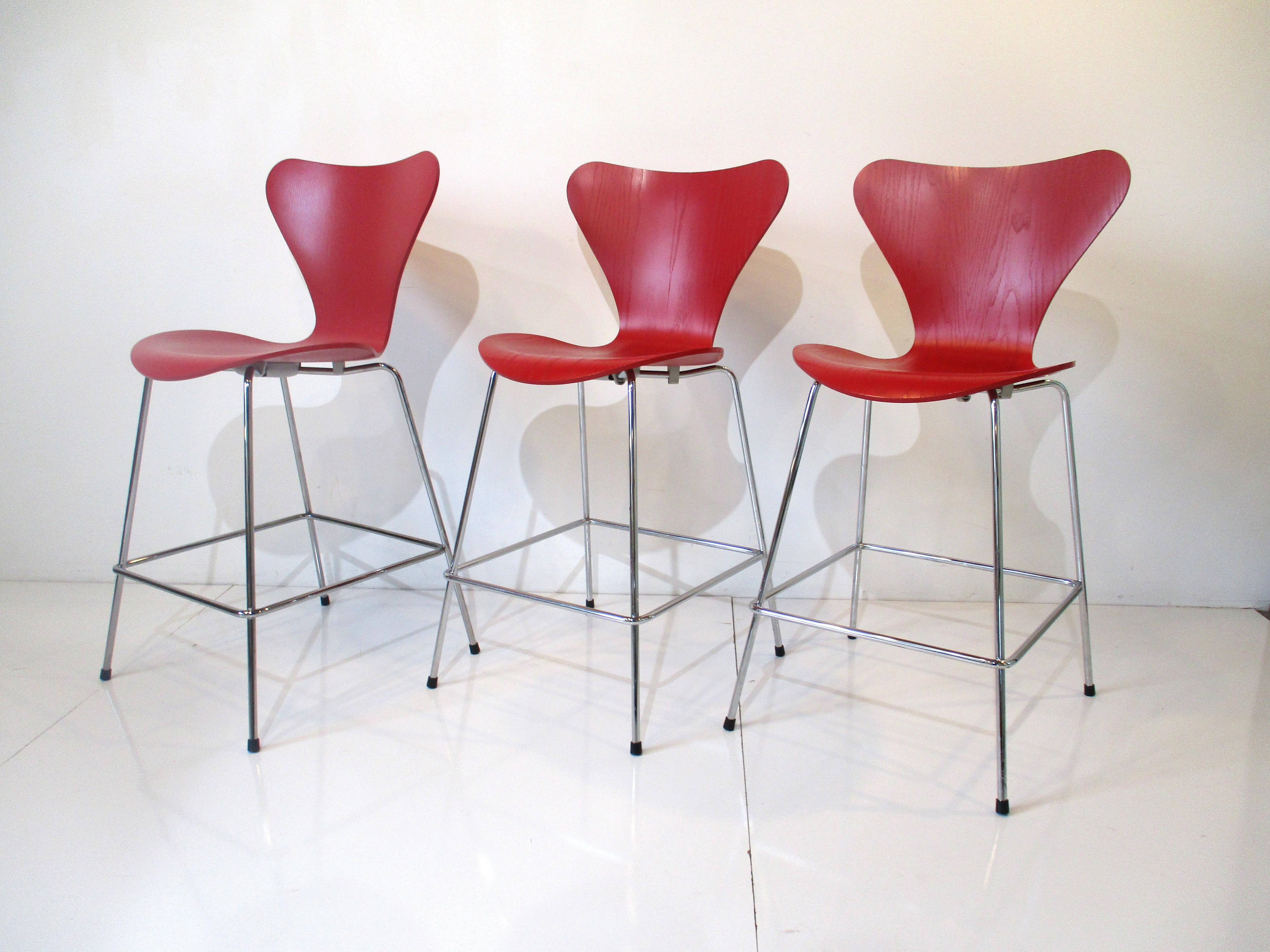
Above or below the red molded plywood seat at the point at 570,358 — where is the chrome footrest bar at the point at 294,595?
below

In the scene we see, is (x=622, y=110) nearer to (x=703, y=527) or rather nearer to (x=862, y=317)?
(x=862, y=317)

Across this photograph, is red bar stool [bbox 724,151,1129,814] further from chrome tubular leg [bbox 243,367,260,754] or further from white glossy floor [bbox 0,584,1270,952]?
chrome tubular leg [bbox 243,367,260,754]

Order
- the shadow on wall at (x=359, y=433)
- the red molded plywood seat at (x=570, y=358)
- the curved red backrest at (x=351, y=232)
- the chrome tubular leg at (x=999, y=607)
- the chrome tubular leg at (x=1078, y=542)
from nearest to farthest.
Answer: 1. the chrome tubular leg at (x=999, y=607)
2. the red molded plywood seat at (x=570, y=358)
3. the chrome tubular leg at (x=1078, y=542)
4. the curved red backrest at (x=351, y=232)
5. the shadow on wall at (x=359, y=433)

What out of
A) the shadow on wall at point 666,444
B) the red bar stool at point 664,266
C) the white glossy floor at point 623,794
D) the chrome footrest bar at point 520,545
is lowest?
the white glossy floor at point 623,794

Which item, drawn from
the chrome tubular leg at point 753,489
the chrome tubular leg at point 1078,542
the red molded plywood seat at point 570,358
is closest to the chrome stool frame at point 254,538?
the red molded plywood seat at point 570,358

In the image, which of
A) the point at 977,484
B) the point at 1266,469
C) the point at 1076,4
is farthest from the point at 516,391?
the point at 1266,469

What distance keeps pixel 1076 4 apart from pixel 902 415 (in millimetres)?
955

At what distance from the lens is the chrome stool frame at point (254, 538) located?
1322mm

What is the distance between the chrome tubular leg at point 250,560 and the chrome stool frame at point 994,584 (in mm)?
843

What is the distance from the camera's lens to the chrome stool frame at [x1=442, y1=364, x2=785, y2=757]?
1302 millimetres

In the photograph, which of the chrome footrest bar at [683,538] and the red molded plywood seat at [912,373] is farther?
the chrome footrest bar at [683,538]

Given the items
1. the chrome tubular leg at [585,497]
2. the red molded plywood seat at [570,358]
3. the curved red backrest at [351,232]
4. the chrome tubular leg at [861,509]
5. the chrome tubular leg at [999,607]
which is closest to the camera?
the chrome tubular leg at [999,607]

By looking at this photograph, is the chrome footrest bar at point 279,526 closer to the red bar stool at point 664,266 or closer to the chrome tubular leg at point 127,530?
the chrome tubular leg at point 127,530

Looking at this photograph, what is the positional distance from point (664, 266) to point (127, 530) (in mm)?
1228
